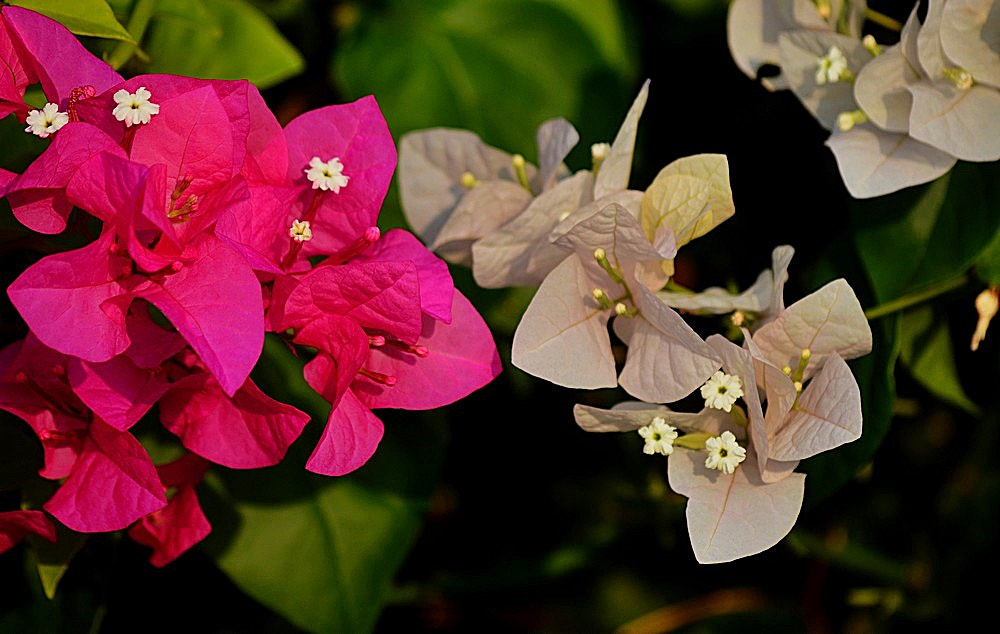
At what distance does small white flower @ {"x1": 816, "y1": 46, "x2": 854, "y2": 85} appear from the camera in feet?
2.11

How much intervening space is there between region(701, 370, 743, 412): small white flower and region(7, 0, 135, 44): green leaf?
1.29 feet

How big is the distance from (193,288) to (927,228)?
0.47m

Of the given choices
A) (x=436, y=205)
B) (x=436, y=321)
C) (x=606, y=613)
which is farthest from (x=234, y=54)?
(x=606, y=613)

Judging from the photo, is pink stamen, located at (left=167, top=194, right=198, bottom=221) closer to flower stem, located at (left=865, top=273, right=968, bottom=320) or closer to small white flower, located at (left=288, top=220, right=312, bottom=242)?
small white flower, located at (left=288, top=220, right=312, bottom=242)

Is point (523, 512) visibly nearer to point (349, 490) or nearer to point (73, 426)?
point (349, 490)

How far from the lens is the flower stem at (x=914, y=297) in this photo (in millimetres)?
658

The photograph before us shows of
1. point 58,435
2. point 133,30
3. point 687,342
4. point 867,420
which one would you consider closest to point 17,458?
point 58,435

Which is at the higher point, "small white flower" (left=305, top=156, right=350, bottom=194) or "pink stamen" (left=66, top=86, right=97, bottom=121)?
"pink stamen" (left=66, top=86, right=97, bottom=121)

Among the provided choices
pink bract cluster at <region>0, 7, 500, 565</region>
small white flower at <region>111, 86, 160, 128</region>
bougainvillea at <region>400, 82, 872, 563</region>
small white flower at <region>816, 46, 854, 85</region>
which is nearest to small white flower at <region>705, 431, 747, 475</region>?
bougainvillea at <region>400, 82, 872, 563</region>

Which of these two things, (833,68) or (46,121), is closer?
(46,121)

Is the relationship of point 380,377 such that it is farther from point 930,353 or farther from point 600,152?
point 930,353

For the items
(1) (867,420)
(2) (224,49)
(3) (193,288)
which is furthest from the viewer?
(2) (224,49)

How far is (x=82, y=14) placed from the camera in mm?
590

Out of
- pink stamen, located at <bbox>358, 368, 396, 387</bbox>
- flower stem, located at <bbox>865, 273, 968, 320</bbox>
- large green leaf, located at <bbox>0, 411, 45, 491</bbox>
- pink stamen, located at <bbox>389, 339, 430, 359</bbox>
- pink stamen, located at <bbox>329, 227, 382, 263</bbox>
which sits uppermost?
pink stamen, located at <bbox>329, 227, 382, 263</bbox>
